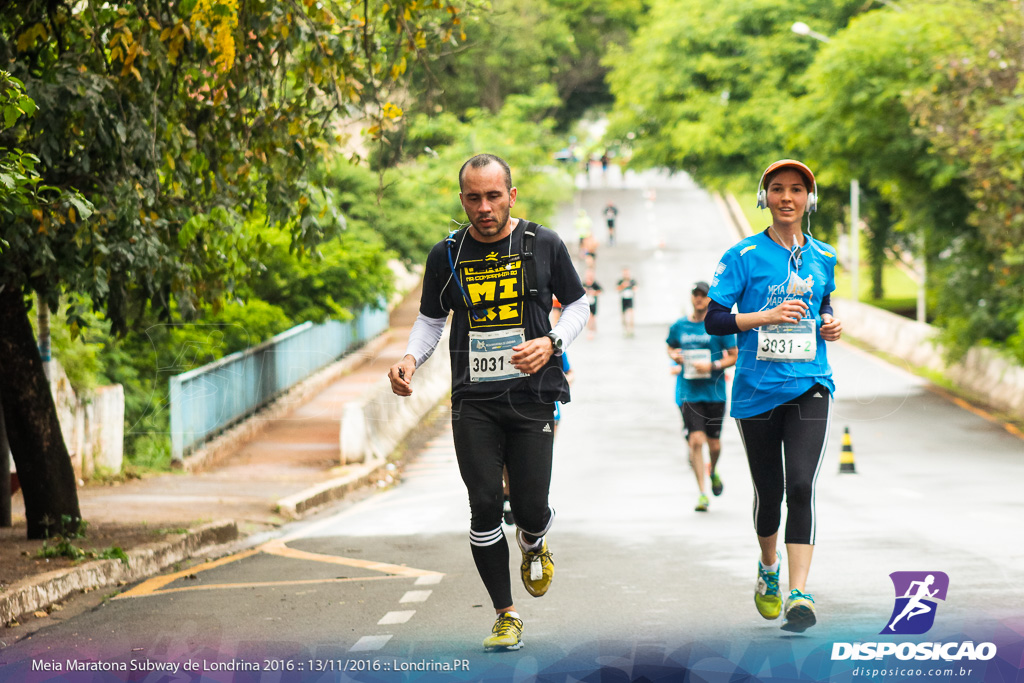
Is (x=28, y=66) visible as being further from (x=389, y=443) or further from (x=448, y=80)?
(x=448, y=80)

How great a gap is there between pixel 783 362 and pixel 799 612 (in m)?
1.07

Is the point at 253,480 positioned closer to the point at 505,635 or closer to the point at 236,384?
the point at 236,384

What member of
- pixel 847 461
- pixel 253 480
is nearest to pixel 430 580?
pixel 847 461

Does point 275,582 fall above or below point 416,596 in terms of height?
below

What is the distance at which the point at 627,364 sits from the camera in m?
30.9

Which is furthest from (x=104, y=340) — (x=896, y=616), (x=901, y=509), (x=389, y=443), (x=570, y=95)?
(x=570, y=95)

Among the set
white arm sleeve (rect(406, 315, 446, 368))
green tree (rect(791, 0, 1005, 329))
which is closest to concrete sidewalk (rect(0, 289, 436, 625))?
white arm sleeve (rect(406, 315, 446, 368))

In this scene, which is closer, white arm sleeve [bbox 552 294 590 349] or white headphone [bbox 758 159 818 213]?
white arm sleeve [bbox 552 294 590 349]

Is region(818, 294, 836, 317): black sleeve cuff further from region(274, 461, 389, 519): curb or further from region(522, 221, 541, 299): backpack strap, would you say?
region(274, 461, 389, 519): curb

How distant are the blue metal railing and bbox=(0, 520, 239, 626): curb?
18.7 ft

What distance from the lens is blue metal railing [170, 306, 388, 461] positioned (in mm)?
18062

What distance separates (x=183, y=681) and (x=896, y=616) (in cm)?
310

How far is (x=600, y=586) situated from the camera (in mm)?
8180

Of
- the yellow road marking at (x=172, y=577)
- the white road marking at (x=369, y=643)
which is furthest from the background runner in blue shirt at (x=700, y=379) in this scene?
the white road marking at (x=369, y=643)
